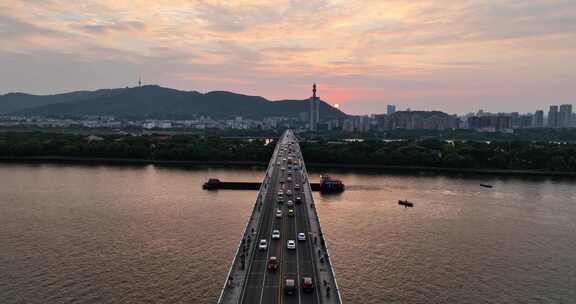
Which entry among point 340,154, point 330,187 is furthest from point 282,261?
point 340,154

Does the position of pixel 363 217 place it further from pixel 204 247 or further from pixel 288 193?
pixel 204 247

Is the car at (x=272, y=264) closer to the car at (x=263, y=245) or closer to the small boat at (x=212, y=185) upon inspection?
the car at (x=263, y=245)

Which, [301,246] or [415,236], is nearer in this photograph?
[301,246]

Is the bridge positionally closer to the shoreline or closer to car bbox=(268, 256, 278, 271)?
car bbox=(268, 256, 278, 271)

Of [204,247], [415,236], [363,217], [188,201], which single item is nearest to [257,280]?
[204,247]

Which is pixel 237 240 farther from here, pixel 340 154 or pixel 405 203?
pixel 340 154
